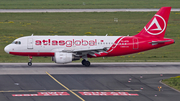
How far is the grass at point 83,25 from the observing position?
66.0 m

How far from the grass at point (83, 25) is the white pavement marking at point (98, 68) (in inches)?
388

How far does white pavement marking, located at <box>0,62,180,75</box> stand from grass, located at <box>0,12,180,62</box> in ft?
32.3

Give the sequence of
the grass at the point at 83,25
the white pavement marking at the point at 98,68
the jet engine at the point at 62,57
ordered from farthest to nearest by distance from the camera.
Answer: the grass at the point at 83,25 < the jet engine at the point at 62,57 < the white pavement marking at the point at 98,68

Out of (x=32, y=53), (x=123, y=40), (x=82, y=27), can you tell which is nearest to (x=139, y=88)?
(x=123, y=40)

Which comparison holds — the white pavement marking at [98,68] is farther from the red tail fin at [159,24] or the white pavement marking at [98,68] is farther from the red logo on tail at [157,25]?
the red logo on tail at [157,25]

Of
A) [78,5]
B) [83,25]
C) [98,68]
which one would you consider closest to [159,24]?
[98,68]

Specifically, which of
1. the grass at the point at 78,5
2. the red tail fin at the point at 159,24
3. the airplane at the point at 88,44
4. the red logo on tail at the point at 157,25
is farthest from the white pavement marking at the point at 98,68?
the grass at the point at 78,5

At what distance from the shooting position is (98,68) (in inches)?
1768

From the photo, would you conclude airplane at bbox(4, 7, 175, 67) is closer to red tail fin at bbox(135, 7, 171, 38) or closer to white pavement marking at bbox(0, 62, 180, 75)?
red tail fin at bbox(135, 7, 171, 38)

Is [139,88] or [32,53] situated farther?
[32,53]

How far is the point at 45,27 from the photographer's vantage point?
8550cm

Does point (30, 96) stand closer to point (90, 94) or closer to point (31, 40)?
point (90, 94)

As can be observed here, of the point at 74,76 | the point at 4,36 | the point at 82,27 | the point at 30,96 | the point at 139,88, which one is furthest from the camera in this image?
the point at 82,27

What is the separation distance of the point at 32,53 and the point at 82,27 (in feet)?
134
